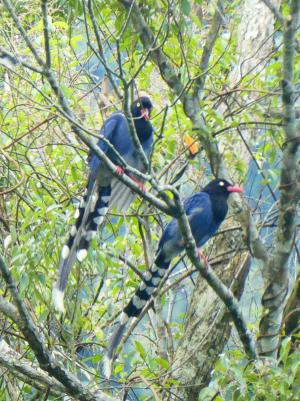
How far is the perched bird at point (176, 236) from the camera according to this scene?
488cm

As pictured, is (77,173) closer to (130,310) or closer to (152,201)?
(130,310)

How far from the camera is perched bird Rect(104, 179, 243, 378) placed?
4883mm

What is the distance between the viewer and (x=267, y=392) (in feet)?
12.9

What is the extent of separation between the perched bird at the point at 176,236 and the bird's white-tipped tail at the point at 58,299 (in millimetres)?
433

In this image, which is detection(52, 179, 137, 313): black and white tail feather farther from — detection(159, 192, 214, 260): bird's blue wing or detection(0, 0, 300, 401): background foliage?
detection(159, 192, 214, 260): bird's blue wing

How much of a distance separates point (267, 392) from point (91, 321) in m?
2.38

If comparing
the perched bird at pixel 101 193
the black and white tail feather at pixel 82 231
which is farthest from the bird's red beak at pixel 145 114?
the black and white tail feather at pixel 82 231

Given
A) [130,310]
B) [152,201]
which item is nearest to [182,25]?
[152,201]

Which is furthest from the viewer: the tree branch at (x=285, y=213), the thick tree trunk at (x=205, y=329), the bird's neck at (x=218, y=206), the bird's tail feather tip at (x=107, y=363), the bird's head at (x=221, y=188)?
the thick tree trunk at (x=205, y=329)

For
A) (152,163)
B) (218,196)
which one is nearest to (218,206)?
(218,196)

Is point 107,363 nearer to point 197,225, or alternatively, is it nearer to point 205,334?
point 205,334

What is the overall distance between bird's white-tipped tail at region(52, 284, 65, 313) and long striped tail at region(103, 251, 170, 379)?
42 centimetres

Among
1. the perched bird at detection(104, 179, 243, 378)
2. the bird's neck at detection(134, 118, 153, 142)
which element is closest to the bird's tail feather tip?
the perched bird at detection(104, 179, 243, 378)

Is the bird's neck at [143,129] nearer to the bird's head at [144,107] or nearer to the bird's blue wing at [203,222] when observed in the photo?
the bird's head at [144,107]
